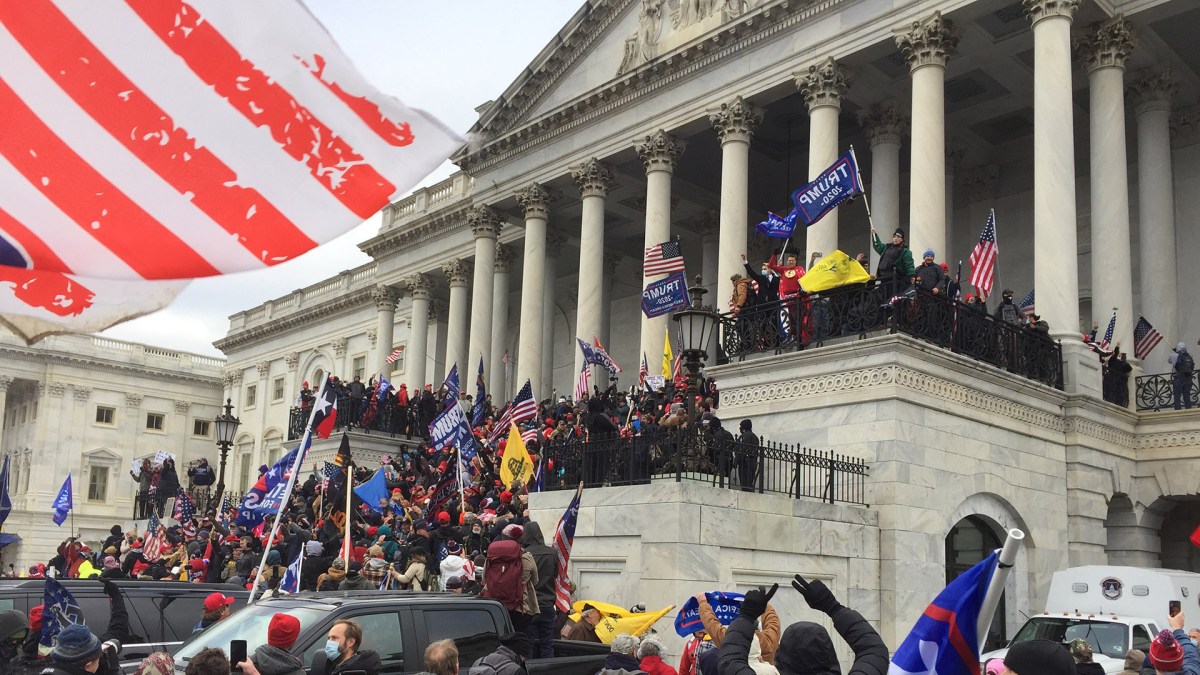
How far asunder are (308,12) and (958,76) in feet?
94.4

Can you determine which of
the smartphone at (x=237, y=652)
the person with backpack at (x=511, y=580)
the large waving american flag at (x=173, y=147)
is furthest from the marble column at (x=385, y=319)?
the large waving american flag at (x=173, y=147)

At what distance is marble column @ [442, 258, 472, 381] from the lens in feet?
144

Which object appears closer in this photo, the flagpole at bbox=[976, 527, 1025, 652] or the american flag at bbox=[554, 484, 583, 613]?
the flagpole at bbox=[976, 527, 1025, 652]

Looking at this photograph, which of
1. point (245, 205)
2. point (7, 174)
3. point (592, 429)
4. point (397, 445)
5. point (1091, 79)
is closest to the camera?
point (7, 174)

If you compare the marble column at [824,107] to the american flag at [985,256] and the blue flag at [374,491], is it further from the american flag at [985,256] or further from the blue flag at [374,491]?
the blue flag at [374,491]

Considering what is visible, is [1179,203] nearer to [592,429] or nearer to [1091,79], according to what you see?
[1091,79]

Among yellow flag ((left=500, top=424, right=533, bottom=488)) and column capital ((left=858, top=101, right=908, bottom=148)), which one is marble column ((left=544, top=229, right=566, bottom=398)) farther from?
yellow flag ((left=500, top=424, right=533, bottom=488))

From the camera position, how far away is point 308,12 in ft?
15.0

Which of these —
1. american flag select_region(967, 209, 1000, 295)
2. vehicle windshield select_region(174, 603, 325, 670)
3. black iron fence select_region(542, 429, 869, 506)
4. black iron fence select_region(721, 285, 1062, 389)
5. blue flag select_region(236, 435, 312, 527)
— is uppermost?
american flag select_region(967, 209, 1000, 295)

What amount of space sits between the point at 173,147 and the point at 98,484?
76.8 meters

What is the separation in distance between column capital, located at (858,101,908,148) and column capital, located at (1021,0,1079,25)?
263 inches

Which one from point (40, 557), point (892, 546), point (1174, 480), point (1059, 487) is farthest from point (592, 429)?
point (40, 557)

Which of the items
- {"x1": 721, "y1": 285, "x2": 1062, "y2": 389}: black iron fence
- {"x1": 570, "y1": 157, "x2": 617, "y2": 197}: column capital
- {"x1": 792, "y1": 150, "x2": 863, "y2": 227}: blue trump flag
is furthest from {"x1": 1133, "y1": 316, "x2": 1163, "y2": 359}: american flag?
A: {"x1": 570, "y1": 157, "x2": 617, "y2": 197}: column capital

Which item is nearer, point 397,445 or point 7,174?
point 7,174
